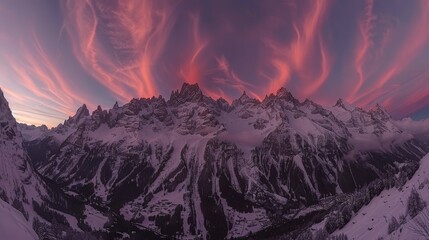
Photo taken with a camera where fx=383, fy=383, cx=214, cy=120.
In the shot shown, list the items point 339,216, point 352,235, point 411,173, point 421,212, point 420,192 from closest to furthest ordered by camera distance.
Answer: point 421,212 < point 420,192 < point 352,235 < point 411,173 < point 339,216

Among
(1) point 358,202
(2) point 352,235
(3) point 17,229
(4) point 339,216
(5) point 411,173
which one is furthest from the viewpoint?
(1) point 358,202

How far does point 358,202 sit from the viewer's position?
4200 inches

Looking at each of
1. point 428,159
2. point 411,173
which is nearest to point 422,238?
point 411,173

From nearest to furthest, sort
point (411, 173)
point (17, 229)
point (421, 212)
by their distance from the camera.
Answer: point (17, 229) → point (421, 212) → point (411, 173)

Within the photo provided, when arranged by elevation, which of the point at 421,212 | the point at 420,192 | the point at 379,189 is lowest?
the point at 421,212

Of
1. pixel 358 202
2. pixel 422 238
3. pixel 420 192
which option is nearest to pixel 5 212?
pixel 422 238

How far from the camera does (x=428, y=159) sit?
8625cm

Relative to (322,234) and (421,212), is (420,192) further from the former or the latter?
(322,234)

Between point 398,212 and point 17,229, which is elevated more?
point 398,212

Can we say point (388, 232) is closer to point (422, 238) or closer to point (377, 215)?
point (422, 238)

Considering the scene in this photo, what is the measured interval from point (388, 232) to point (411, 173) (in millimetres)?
38342

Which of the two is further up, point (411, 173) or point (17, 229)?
point (411, 173)

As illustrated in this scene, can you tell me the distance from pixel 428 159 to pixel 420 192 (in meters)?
31.6

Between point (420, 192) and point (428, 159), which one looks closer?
point (420, 192)
